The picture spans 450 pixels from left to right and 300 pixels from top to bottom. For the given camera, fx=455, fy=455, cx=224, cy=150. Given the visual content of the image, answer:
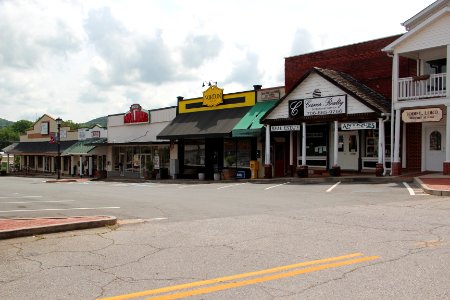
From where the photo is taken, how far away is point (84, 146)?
44.2 metres

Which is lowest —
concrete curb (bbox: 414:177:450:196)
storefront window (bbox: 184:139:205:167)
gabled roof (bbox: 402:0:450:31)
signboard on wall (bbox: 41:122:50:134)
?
concrete curb (bbox: 414:177:450:196)

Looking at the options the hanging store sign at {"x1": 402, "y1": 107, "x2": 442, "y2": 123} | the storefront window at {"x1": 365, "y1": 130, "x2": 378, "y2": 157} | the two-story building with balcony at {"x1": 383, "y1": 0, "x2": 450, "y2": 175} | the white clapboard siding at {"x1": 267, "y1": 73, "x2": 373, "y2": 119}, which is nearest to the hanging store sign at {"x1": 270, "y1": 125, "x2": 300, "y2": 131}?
the white clapboard siding at {"x1": 267, "y1": 73, "x2": 373, "y2": 119}

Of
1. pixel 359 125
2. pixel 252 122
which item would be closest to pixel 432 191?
pixel 359 125

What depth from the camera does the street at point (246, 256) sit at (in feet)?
17.3

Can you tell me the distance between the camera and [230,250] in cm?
723

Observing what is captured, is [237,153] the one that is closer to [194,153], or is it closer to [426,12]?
[194,153]

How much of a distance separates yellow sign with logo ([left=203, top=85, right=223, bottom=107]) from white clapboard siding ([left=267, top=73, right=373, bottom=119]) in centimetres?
637

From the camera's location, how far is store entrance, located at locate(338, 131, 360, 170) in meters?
24.0

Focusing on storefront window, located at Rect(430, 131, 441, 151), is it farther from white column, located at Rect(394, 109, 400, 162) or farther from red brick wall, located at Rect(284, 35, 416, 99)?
red brick wall, located at Rect(284, 35, 416, 99)

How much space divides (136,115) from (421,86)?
24.6 m

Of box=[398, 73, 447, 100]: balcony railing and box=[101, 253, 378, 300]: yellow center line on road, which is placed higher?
box=[398, 73, 447, 100]: balcony railing

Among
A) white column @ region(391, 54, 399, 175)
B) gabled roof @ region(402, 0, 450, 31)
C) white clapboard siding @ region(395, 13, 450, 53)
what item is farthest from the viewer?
gabled roof @ region(402, 0, 450, 31)

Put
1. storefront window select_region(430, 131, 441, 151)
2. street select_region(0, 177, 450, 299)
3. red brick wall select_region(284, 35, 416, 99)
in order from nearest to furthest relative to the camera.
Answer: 1. street select_region(0, 177, 450, 299)
2. storefront window select_region(430, 131, 441, 151)
3. red brick wall select_region(284, 35, 416, 99)

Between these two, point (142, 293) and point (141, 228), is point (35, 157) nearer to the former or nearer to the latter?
point (141, 228)
